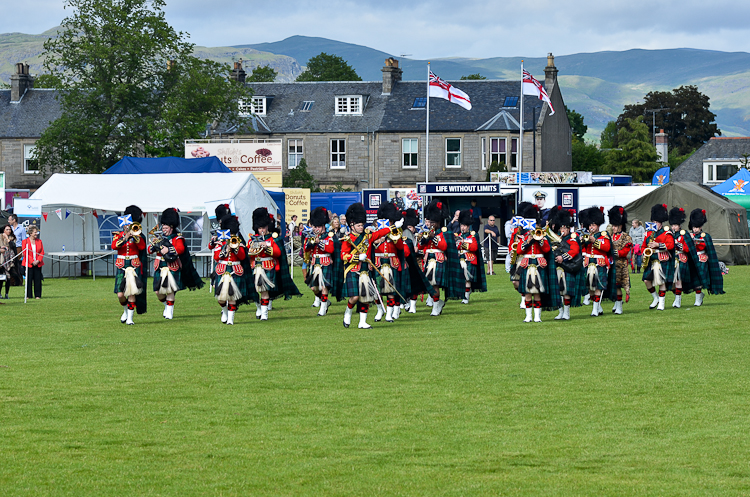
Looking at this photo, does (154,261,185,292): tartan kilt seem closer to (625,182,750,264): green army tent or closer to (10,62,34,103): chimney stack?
(625,182,750,264): green army tent

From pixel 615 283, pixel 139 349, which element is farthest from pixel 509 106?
pixel 139 349

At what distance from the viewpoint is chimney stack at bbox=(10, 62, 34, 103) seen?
211 ft

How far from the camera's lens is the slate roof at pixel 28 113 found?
6262 cm

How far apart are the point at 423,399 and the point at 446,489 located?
316 centimetres

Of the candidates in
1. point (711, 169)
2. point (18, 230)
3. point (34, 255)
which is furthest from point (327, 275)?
point (711, 169)

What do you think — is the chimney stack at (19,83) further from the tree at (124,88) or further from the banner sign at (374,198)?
the banner sign at (374,198)

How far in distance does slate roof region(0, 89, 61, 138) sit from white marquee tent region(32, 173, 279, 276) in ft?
103

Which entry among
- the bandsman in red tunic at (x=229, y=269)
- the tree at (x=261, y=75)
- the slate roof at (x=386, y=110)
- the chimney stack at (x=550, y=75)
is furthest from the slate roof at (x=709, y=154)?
the bandsman in red tunic at (x=229, y=269)

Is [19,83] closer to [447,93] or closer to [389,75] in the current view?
[389,75]

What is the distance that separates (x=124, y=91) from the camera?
47.8 meters

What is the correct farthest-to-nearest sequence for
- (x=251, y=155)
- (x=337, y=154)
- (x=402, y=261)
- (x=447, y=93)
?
(x=337, y=154) < (x=251, y=155) < (x=447, y=93) < (x=402, y=261)

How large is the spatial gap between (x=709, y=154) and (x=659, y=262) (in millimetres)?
59054

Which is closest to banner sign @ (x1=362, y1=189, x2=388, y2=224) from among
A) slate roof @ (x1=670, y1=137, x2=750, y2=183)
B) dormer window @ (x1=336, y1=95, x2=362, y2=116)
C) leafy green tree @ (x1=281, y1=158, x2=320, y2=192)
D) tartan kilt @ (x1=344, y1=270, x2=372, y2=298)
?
leafy green tree @ (x1=281, y1=158, x2=320, y2=192)

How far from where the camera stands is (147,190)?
3173 cm
